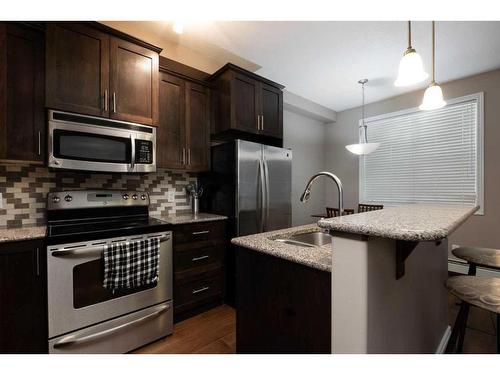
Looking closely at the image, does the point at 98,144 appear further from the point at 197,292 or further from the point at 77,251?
the point at 197,292

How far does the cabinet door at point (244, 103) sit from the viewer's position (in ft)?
7.98

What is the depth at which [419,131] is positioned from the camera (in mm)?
3389

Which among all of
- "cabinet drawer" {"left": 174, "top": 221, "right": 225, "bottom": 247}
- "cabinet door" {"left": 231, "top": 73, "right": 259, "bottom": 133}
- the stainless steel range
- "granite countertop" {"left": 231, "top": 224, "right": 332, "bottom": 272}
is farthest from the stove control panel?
"granite countertop" {"left": 231, "top": 224, "right": 332, "bottom": 272}

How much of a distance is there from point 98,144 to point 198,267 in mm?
1312

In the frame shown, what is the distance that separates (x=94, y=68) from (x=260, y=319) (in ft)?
6.72

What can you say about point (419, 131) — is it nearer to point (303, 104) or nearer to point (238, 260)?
point (303, 104)

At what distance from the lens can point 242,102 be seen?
2510 mm

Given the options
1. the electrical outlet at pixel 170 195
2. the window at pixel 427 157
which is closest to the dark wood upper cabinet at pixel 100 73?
the electrical outlet at pixel 170 195

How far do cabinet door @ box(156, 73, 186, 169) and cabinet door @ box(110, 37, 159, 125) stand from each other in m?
0.19

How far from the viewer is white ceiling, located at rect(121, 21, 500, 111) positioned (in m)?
2.06

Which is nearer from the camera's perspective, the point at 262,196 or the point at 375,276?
the point at 375,276

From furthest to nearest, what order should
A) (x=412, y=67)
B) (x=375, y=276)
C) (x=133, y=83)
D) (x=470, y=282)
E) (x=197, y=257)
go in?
(x=197, y=257) → (x=133, y=83) → (x=412, y=67) → (x=470, y=282) → (x=375, y=276)

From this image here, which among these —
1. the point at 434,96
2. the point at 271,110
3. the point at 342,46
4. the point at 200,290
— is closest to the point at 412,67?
the point at 434,96

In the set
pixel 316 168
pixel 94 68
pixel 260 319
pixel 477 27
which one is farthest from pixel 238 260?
pixel 316 168
